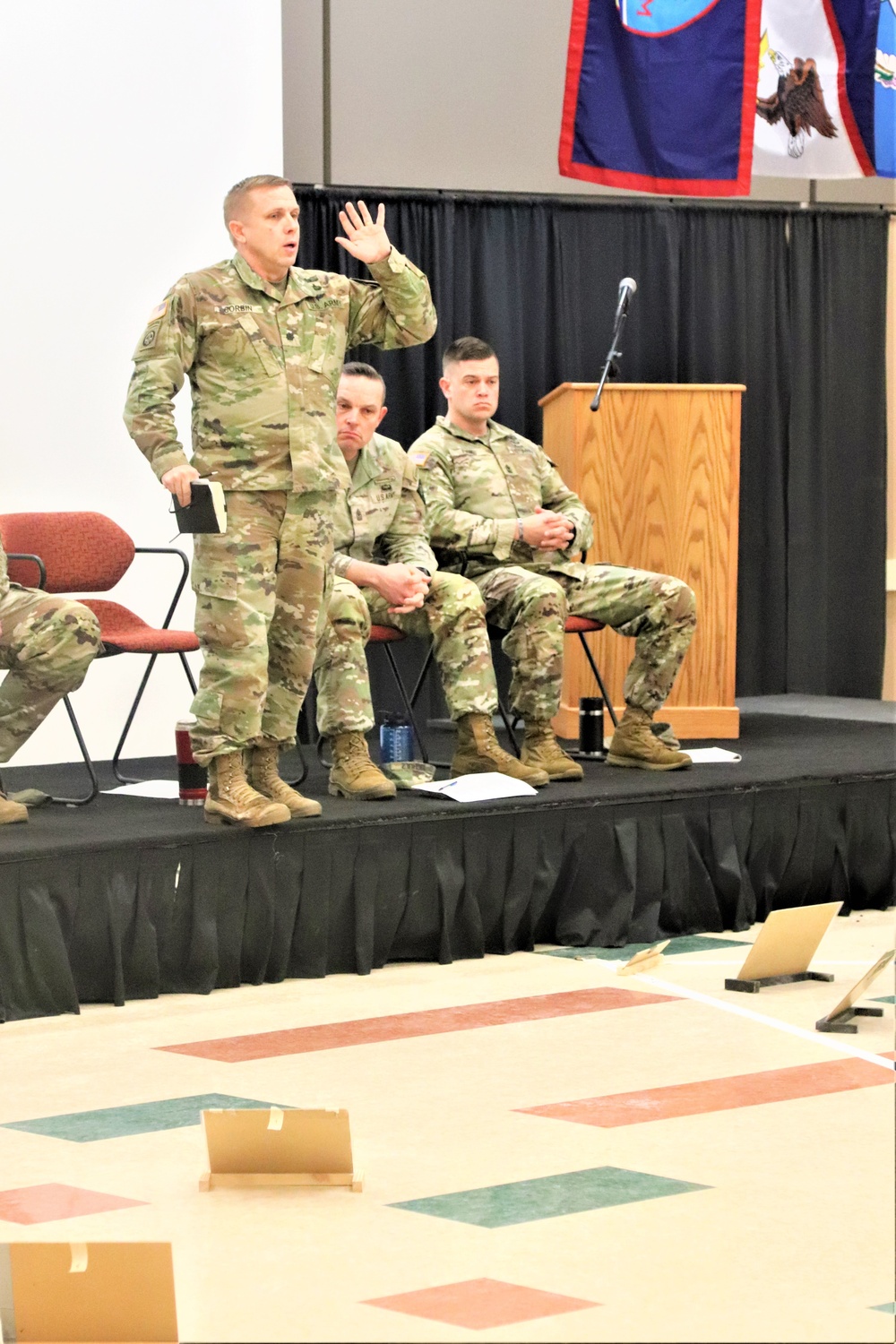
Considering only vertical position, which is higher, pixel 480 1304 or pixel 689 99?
pixel 689 99

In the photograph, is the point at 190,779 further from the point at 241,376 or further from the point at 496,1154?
the point at 496,1154

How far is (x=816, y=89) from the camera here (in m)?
6.89

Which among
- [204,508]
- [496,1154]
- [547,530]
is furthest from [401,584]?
[496,1154]

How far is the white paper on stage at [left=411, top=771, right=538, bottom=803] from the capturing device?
14.4ft

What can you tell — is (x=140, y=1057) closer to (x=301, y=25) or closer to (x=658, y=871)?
(x=658, y=871)

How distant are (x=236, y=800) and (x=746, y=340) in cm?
434

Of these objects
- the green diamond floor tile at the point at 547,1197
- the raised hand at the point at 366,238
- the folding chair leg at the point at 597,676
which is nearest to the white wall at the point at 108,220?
the folding chair leg at the point at 597,676

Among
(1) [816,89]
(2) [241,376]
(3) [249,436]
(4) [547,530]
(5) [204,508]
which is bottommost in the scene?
(4) [547,530]

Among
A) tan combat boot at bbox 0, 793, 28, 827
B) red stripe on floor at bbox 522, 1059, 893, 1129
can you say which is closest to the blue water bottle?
tan combat boot at bbox 0, 793, 28, 827

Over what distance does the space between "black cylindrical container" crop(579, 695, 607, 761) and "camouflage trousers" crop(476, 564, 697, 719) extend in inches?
10.1

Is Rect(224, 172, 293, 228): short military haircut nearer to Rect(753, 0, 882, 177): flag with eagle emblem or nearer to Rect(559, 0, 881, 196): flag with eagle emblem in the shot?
Rect(559, 0, 881, 196): flag with eagle emblem

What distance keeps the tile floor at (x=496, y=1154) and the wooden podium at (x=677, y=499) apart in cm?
185

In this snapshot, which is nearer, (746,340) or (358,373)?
(358,373)

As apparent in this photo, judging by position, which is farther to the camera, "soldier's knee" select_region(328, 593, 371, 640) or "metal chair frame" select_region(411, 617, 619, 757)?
"metal chair frame" select_region(411, 617, 619, 757)
